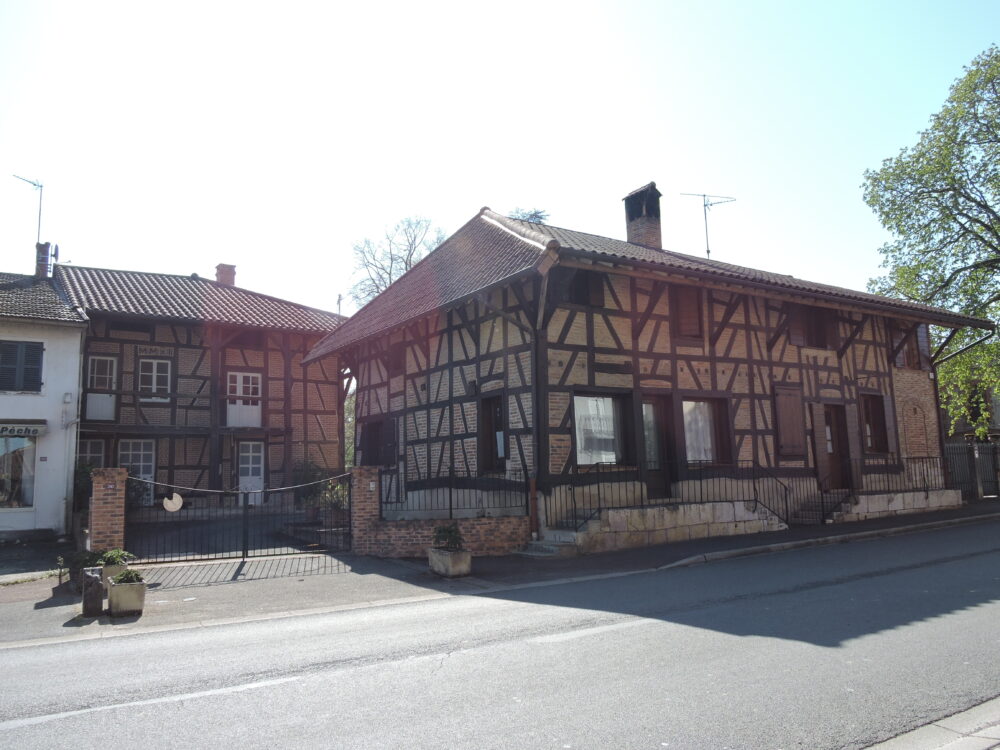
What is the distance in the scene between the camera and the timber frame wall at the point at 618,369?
1320 cm

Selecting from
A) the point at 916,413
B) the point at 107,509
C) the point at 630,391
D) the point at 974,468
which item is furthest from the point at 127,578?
the point at 974,468

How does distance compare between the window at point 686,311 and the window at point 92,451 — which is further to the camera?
the window at point 92,451

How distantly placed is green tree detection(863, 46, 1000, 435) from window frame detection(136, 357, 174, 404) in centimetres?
2514

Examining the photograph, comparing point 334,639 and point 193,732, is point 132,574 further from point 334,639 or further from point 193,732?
point 193,732

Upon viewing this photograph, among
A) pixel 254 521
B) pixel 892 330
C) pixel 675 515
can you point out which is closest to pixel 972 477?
pixel 892 330

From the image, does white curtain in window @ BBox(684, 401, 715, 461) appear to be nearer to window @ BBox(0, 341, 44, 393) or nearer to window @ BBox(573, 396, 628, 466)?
window @ BBox(573, 396, 628, 466)

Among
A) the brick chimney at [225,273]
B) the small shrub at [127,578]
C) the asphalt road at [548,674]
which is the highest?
the brick chimney at [225,273]

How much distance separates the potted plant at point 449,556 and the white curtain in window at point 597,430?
368 centimetres

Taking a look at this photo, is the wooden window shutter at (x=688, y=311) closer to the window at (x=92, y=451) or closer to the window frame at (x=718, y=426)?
the window frame at (x=718, y=426)

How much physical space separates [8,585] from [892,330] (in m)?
20.8

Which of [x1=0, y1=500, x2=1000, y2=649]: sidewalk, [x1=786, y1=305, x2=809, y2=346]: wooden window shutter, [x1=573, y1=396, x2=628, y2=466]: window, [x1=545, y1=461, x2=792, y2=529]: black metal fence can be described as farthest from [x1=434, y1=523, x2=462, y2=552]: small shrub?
[x1=786, y1=305, x2=809, y2=346]: wooden window shutter

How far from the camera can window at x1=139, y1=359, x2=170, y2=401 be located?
22562 mm

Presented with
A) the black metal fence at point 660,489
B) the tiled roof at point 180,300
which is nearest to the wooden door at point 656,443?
the black metal fence at point 660,489

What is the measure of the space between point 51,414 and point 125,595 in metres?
12.5
